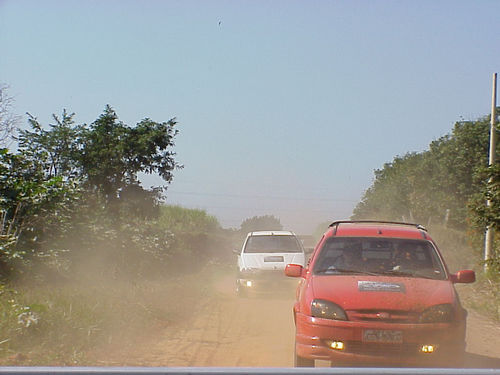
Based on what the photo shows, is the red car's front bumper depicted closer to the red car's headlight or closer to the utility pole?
the red car's headlight

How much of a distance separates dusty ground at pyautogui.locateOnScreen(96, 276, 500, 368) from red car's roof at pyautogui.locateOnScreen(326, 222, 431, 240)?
68.9 inches

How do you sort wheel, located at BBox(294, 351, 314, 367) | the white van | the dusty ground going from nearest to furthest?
wheel, located at BBox(294, 351, 314, 367) < the dusty ground < the white van

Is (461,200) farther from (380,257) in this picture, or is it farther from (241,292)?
(380,257)

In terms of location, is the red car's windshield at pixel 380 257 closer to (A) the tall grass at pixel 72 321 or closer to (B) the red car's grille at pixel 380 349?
(B) the red car's grille at pixel 380 349

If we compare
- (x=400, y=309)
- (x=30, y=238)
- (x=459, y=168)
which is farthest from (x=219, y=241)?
(x=400, y=309)

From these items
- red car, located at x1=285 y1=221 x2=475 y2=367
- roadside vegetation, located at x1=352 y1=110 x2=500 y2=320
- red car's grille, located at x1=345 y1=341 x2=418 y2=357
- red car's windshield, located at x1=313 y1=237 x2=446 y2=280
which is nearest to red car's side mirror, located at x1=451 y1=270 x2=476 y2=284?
red car, located at x1=285 y1=221 x2=475 y2=367

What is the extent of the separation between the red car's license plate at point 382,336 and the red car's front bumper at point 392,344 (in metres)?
0.02

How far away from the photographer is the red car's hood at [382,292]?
6.65m

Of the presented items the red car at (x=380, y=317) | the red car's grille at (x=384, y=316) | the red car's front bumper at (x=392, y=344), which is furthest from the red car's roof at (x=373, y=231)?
the red car's front bumper at (x=392, y=344)

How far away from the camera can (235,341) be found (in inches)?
375

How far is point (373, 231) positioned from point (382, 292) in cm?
145

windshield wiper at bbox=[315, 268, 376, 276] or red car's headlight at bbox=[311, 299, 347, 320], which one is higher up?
windshield wiper at bbox=[315, 268, 376, 276]

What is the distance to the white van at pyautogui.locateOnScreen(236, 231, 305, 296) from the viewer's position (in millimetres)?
15695

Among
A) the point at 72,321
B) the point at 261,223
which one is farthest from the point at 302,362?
the point at 261,223
